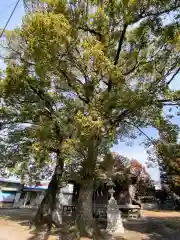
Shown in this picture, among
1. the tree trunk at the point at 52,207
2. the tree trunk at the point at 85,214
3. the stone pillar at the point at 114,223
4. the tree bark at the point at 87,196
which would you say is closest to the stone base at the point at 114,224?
the stone pillar at the point at 114,223

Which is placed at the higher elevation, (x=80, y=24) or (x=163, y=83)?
(x=80, y=24)

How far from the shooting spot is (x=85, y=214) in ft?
36.4

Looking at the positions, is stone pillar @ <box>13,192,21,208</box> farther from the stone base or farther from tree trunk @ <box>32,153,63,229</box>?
the stone base

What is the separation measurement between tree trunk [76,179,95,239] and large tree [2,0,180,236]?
1.7 inches

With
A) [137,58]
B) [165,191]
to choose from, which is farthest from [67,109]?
[165,191]

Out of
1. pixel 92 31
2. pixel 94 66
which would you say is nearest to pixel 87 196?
pixel 94 66

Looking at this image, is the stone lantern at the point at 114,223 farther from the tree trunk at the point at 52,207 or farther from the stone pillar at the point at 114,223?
the tree trunk at the point at 52,207

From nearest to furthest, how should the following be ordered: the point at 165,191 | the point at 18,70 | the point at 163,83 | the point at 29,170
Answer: the point at 163,83
the point at 18,70
the point at 29,170
the point at 165,191

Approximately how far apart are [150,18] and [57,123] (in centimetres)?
668

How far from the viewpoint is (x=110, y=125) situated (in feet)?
37.1

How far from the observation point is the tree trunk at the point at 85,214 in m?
10.6

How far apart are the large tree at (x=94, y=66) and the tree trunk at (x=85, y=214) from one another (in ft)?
0.14

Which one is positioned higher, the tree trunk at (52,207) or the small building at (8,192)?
the small building at (8,192)

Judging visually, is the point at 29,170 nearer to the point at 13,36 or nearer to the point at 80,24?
the point at 13,36
